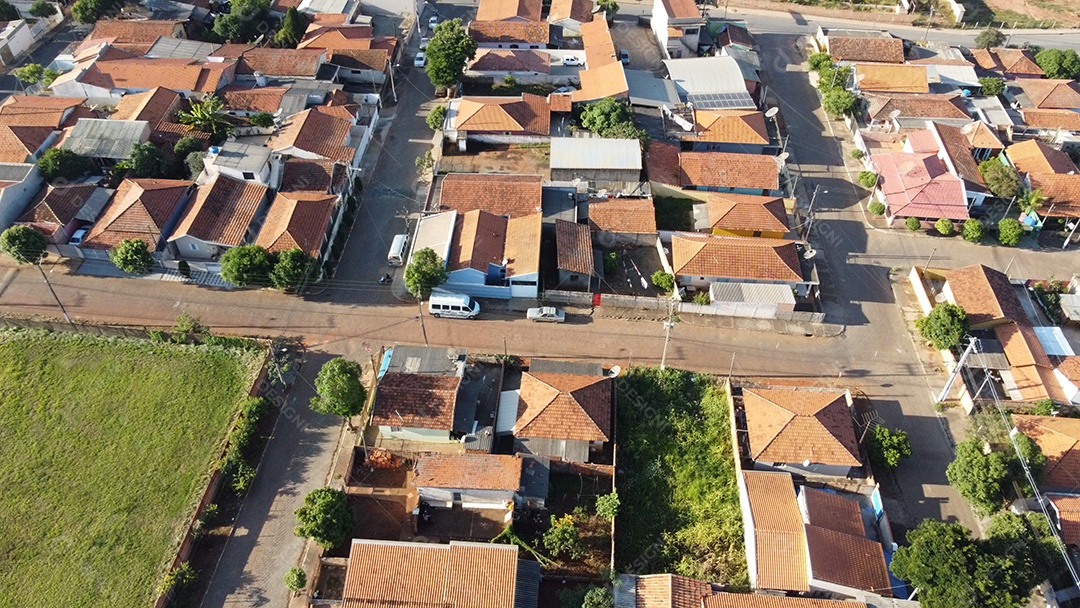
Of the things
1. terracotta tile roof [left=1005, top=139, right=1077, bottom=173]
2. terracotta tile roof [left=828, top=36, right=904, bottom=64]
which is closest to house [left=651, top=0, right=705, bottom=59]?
terracotta tile roof [left=828, top=36, right=904, bottom=64]

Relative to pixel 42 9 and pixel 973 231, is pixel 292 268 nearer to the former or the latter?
pixel 973 231

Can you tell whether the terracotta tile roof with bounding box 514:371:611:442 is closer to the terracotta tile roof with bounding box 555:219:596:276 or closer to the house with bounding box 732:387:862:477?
the house with bounding box 732:387:862:477

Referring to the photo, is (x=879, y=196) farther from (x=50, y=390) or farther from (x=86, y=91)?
(x=86, y=91)

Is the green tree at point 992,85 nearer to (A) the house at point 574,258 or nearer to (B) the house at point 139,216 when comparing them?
(A) the house at point 574,258

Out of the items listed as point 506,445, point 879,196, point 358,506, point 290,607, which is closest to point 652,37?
point 879,196

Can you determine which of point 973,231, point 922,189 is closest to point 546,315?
point 922,189

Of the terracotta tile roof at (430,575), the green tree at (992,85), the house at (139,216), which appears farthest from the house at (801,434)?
the green tree at (992,85)
